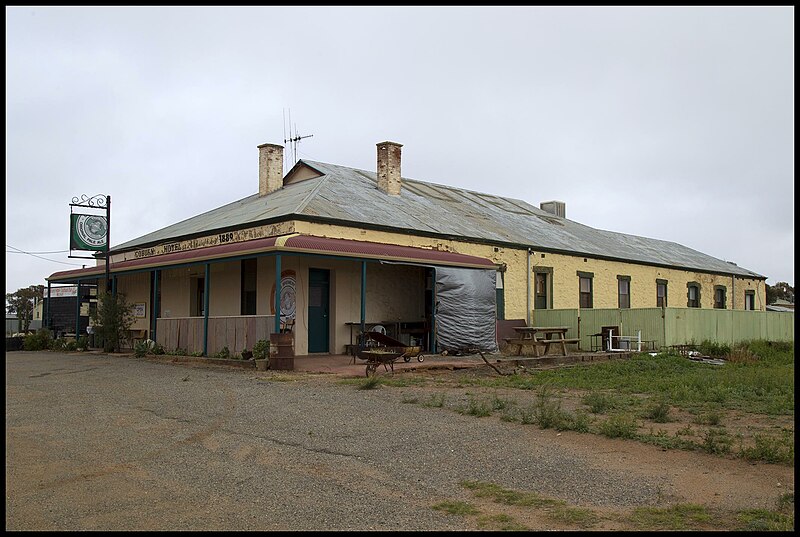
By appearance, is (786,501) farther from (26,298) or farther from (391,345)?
(26,298)

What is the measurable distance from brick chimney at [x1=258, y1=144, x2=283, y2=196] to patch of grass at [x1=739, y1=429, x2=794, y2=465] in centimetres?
2278

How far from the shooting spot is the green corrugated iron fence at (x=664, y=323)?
23828 mm

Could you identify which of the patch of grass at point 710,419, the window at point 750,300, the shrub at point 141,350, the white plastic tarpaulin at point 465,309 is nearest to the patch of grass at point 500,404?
the patch of grass at point 710,419

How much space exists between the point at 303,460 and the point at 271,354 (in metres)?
9.40

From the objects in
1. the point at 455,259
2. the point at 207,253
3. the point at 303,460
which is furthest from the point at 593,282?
the point at 303,460

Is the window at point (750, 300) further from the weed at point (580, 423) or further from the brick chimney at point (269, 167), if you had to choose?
the weed at point (580, 423)

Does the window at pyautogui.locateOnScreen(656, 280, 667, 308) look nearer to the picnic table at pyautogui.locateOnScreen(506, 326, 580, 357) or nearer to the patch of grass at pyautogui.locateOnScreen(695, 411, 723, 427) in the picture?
the picnic table at pyautogui.locateOnScreen(506, 326, 580, 357)

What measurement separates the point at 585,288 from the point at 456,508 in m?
24.6

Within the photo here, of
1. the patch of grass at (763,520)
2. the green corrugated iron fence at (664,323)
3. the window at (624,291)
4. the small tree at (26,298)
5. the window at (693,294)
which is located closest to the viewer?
the patch of grass at (763,520)

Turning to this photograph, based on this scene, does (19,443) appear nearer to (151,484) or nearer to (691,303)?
(151,484)

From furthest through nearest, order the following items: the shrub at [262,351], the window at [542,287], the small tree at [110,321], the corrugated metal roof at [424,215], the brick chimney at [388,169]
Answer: the brick chimney at [388,169]
the window at [542,287]
the small tree at [110,321]
the corrugated metal roof at [424,215]
the shrub at [262,351]

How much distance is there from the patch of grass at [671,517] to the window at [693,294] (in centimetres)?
3179

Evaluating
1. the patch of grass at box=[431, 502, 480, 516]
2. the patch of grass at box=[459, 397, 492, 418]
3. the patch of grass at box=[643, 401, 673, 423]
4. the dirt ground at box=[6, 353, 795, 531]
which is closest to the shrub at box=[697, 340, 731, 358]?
the dirt ground at box=[6, 353, 795, 531]

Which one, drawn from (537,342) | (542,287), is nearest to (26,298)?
(542,287)
